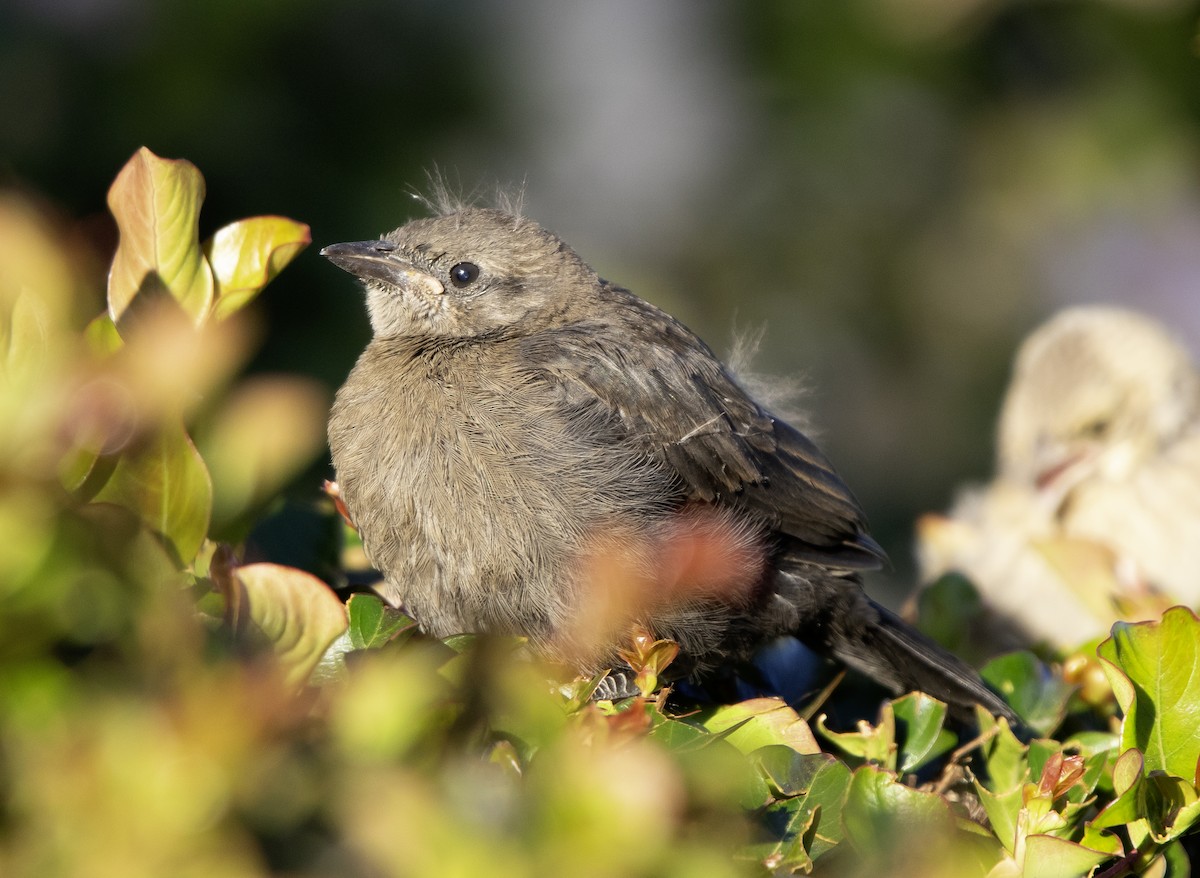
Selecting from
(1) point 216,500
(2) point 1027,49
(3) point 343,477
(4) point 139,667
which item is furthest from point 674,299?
(4) point 139,667

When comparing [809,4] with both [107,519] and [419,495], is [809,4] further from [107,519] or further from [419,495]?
[107,519]

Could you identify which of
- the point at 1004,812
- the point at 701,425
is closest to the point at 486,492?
the point at 701,425

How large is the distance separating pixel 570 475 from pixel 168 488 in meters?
1.03

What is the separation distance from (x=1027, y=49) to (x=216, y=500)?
17.6ft

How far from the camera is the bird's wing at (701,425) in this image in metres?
2.56

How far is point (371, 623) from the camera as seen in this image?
165 centimetres

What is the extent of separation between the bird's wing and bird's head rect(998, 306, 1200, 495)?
233 cm

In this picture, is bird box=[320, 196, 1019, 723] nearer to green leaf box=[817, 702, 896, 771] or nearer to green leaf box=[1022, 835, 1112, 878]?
green leaf box=[817, 702, 896, 771]

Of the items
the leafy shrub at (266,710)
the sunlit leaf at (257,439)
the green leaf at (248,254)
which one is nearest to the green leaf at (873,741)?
the leafy shrub at (266,710)

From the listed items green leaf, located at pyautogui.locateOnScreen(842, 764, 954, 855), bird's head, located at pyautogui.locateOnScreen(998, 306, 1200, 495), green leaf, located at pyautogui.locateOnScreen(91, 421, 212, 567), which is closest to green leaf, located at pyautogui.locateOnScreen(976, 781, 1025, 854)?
green leaf, located at pyautogui.locateOnScreen(842, 764, 954, 855)

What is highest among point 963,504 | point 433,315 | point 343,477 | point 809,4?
point 809,4

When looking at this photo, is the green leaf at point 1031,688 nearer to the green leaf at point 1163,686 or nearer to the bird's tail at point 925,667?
→ the bird's tail at point 925,667

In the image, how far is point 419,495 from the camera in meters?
2.34

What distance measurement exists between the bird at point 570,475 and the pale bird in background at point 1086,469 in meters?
1.06
